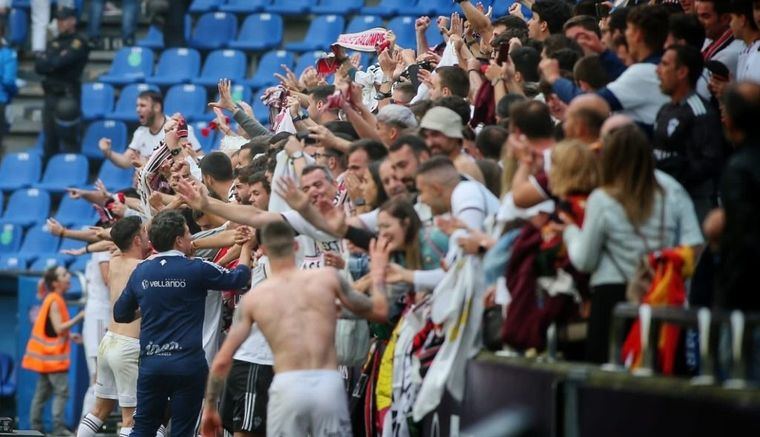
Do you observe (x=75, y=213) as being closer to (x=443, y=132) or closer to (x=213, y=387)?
(x=213, y=387)

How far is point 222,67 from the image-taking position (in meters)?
23.3

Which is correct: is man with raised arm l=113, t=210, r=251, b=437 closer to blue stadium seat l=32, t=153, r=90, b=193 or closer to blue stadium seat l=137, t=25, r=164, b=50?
blue stadium seat l=32, t=153, r=90, b=193

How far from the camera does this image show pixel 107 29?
83.1 ft

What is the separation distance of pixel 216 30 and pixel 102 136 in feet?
7.93

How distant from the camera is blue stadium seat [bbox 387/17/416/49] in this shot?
21.3m

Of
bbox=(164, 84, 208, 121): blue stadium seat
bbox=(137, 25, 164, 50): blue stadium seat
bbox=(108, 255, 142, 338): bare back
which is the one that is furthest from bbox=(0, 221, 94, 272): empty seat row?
bbox=(108, 255, 142, 338): bare back

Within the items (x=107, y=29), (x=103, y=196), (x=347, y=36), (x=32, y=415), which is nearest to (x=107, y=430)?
(x=32, y=415)

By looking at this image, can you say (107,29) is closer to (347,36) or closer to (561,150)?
(347,36)

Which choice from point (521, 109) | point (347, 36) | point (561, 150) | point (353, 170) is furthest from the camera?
point (347, 36)

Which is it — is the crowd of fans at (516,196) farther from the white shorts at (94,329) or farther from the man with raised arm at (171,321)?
the white shorts at (94,329)

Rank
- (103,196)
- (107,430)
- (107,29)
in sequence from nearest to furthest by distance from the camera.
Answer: (103,196) → (107,430) → (107,29)

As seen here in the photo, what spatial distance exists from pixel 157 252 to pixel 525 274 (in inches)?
210

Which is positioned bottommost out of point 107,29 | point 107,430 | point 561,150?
point 107,430

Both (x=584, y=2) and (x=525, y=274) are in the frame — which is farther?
(x=584, y=2)
